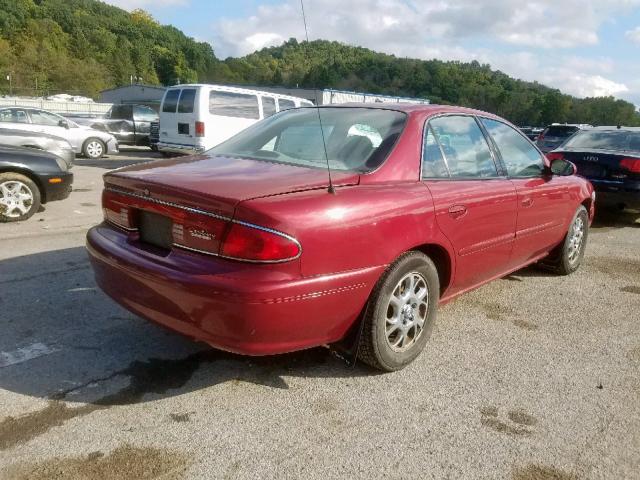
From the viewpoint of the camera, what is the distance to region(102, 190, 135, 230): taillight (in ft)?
9.74

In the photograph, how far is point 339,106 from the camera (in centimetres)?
381

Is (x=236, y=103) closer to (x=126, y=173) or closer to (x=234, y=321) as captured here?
(x=126, y=173)

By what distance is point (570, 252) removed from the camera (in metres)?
5.21

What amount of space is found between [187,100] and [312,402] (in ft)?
34.4

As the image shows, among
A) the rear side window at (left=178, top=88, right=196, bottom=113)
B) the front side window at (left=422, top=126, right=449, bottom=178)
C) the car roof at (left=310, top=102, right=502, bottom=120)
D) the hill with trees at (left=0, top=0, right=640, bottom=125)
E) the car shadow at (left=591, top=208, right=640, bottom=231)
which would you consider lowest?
the car shadow at (left=591, top=208, right=640, bottom=231)

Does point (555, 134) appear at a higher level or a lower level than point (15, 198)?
higher

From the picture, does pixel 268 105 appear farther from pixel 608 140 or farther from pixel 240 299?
pixel 240 299

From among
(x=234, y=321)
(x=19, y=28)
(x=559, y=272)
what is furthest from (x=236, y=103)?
(x=19, y=28)

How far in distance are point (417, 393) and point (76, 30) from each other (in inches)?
4010

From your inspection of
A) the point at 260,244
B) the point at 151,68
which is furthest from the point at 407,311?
the point at 151,68

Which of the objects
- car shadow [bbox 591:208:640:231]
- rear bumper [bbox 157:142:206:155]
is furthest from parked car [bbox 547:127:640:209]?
rear bumper [bbox 157:142:206:155]

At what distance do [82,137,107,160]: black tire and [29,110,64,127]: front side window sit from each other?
95cm

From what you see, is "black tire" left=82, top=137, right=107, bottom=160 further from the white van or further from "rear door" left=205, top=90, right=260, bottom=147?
"rear door" left=205, top=90, right=260, bottom=147

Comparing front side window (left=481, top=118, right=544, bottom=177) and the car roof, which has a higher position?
the car roof
